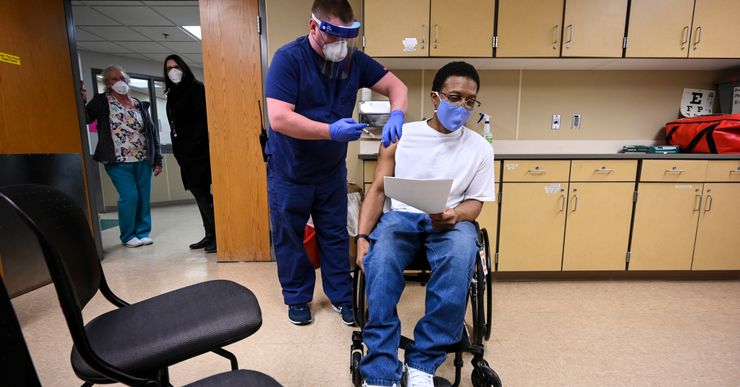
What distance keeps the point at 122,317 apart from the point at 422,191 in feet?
2.89

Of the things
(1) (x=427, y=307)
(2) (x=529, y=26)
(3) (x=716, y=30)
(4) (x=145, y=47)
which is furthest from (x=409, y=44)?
(4) (x=145, y=47)

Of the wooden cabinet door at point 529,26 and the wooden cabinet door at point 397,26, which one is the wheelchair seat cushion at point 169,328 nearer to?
the wooden cabinet door at point 397,26

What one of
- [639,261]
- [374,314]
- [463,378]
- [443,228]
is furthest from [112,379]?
[639,261]

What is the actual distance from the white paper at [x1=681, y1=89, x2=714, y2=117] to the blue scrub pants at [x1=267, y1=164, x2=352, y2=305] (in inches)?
103

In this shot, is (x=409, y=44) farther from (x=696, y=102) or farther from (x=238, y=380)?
(x=696, y=102)

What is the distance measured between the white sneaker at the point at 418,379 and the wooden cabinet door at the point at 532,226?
1.32 m

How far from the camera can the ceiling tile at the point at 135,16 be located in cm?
385

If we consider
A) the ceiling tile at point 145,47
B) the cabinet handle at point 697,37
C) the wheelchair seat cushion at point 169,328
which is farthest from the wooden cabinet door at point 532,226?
the ceiling tile at point 145,47

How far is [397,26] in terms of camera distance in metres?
2.21

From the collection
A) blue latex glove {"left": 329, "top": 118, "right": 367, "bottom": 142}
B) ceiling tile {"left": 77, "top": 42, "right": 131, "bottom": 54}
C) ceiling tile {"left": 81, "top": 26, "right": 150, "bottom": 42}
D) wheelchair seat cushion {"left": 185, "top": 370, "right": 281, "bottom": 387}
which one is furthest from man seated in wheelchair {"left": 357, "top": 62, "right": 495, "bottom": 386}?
ceiling tile {"left": 77, "top": 42, "right": 131, "bottom": 54}

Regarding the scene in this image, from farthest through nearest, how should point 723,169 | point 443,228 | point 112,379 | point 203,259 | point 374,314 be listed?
point 203,259, point 723,169, point 443,228, point 374,314, point 112,379

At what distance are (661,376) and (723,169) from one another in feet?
4.97

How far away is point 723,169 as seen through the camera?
2.13m

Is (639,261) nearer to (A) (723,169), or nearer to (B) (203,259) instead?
(A) (723,169)
